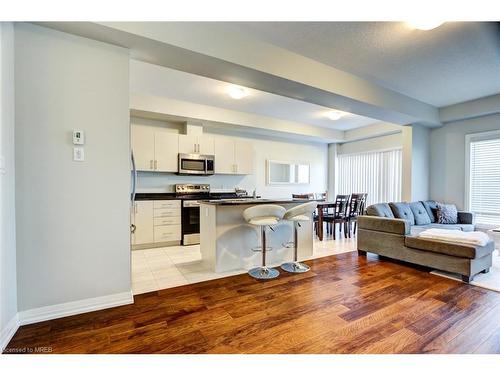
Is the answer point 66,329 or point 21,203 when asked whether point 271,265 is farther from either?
point 21,203

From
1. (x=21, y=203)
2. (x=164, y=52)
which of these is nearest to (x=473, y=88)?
(x=164, y=52)

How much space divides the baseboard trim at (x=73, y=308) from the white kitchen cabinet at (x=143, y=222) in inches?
80.2

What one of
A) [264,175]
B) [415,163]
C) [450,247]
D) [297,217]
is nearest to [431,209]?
[415,163]

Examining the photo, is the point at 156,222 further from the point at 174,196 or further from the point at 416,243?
the point at 416,243

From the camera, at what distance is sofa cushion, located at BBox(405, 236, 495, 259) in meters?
2.70

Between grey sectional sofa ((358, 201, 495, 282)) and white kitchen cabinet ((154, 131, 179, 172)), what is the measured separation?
3492 mm

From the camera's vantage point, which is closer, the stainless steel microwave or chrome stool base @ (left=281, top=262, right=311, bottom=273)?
chrome stool base @ (left=281, top=262, right=311, bottom=273)

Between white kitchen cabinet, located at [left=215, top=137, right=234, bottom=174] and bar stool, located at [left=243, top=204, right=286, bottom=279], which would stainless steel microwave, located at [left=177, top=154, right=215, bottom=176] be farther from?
bar stool, located at [left=243, top=204, right=286, bottom=279]

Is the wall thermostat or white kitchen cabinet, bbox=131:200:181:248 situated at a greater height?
the wall thermostat

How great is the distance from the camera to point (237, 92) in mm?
3877

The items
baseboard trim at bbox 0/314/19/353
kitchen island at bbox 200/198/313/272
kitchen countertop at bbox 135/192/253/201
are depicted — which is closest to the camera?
baseboard trim at bbox 0/314/19/353

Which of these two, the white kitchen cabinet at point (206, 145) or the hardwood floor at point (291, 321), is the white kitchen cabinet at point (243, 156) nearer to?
the white kitchen cabinet at point (206, 145)

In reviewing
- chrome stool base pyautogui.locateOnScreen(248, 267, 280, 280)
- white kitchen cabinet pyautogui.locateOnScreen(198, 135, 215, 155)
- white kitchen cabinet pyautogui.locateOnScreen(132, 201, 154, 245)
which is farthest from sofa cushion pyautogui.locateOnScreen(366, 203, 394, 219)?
white kitchen cabinet pyautogui.locateOnScreen(132, 201, 154, 245)

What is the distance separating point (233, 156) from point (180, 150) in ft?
3.78
